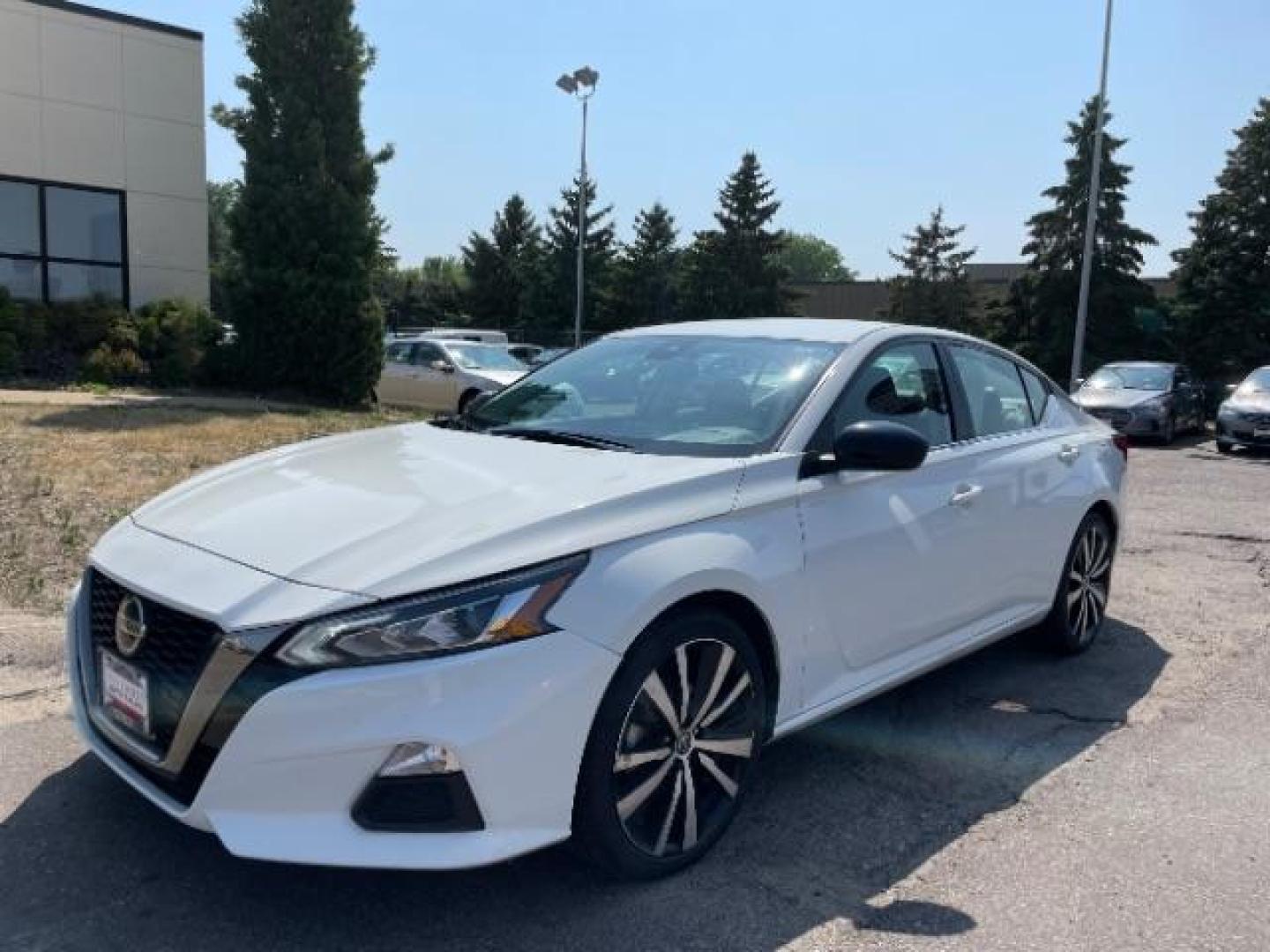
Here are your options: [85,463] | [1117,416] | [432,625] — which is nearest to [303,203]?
[85,463]

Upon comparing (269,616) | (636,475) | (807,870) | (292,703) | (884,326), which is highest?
(884,326)

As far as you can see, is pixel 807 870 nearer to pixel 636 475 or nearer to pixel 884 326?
pixel 636 475

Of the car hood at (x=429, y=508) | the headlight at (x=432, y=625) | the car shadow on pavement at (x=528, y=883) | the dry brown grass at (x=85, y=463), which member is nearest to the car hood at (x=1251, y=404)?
the dry brown grass at (x=85, y=463)

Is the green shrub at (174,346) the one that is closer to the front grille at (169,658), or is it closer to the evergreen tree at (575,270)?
the front grille at (169,658)

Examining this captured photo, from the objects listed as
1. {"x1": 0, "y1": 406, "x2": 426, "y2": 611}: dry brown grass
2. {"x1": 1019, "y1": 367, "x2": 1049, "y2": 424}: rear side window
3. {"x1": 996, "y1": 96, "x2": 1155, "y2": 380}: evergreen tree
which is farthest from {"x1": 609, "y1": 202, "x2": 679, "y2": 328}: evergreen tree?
{"x1": 1019, "y1": 367, "x2": 1049, "y2": 424}: rear side window

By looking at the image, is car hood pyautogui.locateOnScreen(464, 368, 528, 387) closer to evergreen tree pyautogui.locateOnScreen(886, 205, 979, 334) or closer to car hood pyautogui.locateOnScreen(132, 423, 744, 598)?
car hood pyautogui.locateOnScreen(132, 423, 744, 598)

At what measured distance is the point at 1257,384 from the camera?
18.4 m

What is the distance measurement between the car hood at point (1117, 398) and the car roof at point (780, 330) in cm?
1579

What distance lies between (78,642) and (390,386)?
16.0 metres

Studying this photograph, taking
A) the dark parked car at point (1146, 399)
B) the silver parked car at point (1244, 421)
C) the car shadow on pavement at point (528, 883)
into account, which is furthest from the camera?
the dark parked car at point (1146, 399)

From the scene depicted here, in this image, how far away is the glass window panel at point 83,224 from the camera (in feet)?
56.4

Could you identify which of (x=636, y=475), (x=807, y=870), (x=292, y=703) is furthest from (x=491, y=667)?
(x=807, y=870)

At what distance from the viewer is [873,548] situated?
3.76m

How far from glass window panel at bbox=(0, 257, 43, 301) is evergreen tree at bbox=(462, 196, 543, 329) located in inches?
1367
